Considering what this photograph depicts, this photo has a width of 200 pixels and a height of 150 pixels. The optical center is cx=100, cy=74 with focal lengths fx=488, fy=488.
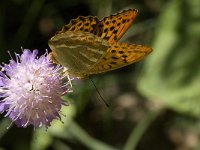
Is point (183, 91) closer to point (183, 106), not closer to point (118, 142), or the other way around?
point (183, 106)

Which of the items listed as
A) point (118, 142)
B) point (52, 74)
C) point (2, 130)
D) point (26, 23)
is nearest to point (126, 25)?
point (52, 74)

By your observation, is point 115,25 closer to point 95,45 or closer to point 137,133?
point 95,45

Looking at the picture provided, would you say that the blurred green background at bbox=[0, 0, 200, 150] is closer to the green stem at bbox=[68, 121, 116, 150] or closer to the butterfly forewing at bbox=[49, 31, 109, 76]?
the green stem at bbox=[68, 121, 116, 150]

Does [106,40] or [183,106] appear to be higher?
[106,40]

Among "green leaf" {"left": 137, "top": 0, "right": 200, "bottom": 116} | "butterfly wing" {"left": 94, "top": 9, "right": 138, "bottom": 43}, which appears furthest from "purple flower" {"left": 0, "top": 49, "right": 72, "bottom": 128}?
"green leaf" {"left": 137, "top": 0, "right": 200, "bottom": 116}

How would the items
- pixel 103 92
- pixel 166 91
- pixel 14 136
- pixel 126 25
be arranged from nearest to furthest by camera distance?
pixel 126 25, pixel 14 136, pixel 166 91, pixel 103 92

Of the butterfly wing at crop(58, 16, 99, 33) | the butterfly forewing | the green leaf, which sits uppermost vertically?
the butterfly wing at crop(58, 16, 99, 33)

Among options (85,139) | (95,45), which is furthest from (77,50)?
(85,139)
